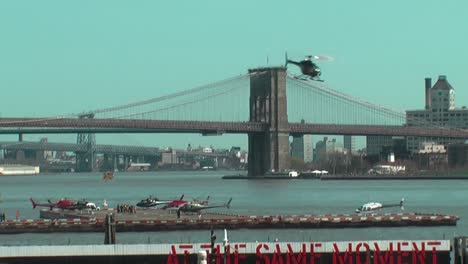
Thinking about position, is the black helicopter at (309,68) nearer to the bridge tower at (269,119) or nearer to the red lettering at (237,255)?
the red lettering at (237,255)

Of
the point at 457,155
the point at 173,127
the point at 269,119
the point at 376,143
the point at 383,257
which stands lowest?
the point at 383,257

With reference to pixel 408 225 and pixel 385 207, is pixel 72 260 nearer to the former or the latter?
pixel 408 225

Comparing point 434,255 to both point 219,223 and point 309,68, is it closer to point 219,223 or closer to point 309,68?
point 309,68

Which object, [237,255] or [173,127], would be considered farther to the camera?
[173,127]

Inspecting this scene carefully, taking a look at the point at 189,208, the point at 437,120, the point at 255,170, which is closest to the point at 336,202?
the point at 189,208

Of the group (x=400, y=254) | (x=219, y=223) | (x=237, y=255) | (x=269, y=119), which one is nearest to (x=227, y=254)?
(x=237, y=255)

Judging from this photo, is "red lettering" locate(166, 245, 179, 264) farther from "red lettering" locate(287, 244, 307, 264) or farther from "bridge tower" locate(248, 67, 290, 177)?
"bridge tower" locate(248, 67, 290, 177)
